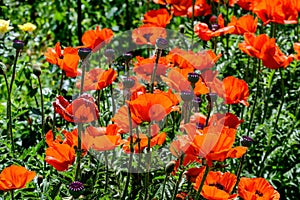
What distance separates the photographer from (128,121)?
165cm

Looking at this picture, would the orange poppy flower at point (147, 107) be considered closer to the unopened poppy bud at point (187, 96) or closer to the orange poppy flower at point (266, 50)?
the unopened poppy bud at point (187, 96)

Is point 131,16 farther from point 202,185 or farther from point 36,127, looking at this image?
point 202,185

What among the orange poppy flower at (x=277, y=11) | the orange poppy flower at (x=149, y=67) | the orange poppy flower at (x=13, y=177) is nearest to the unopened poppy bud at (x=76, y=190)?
the orange poppy flower at (x=13, y=177)

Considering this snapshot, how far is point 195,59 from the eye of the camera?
2.02m

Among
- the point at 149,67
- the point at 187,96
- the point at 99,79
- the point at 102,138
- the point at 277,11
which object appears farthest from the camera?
the point at 277,11

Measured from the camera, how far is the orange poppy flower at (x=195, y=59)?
79.0 inches

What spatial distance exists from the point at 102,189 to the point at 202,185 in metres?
0.48

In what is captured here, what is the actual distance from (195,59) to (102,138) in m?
→ 0.54

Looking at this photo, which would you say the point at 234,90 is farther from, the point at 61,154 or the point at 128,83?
the point at 61,154

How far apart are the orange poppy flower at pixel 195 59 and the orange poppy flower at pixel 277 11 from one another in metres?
0.42

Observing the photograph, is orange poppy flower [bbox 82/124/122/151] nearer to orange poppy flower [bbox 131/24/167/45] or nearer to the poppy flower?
the poppy flower

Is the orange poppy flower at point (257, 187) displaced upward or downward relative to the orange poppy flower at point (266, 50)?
downward

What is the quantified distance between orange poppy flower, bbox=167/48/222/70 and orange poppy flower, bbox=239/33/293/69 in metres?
0.14

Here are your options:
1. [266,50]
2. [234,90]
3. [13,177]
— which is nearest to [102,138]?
[13,177]
